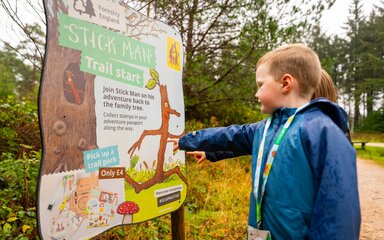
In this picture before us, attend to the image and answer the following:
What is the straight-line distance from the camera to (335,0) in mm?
4660

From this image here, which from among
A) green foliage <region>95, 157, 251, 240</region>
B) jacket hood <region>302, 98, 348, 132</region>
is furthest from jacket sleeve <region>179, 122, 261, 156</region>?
green foliage <region>95, 157, 251, 240</region>

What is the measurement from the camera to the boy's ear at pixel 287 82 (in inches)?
61.5

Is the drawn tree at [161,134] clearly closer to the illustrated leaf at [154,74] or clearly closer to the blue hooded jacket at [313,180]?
the illustrated leaf at [154,74]

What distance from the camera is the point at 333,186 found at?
4.18 feet

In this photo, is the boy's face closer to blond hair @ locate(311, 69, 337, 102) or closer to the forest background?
blond hair @ locate(311, 69, 337, 102)

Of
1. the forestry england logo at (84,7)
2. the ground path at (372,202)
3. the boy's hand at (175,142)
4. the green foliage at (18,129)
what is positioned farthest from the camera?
the ground path at (372,202)

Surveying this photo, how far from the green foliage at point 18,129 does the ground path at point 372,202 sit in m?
4.58

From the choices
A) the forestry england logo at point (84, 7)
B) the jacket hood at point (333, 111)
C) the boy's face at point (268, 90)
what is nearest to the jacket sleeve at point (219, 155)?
the boy's face at point (268, 90)

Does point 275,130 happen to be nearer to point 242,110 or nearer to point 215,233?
point 215,233

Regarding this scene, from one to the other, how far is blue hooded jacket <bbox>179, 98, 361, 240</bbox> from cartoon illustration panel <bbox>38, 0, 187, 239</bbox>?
2.34 feet

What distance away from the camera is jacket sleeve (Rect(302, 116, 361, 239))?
4.12 ft

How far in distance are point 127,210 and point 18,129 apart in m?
2.73

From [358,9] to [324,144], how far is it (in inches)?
1636

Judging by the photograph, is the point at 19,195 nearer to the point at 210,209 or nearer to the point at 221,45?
the point at 210,209
